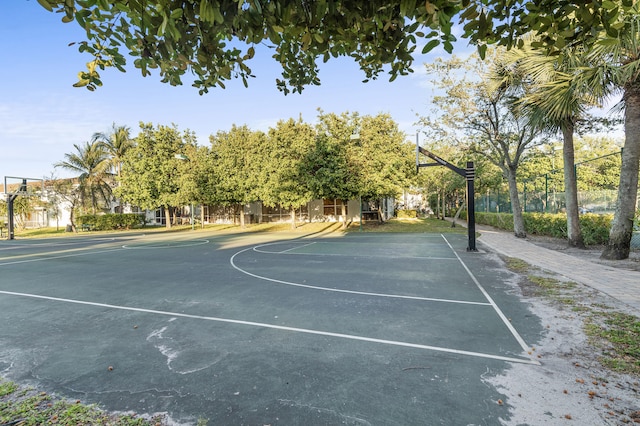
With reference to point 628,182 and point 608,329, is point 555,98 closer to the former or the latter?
point 628,182

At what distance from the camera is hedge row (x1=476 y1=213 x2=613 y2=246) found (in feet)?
40.5

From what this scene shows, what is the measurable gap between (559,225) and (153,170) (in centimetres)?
3073

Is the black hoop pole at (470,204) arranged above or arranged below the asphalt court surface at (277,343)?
above

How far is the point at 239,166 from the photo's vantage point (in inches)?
1110

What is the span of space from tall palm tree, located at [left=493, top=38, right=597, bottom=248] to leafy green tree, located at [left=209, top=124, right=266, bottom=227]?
1909 cm

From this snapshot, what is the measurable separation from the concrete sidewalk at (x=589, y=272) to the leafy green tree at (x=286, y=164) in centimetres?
1540

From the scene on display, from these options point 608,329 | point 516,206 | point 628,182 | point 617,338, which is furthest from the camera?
point 516,206

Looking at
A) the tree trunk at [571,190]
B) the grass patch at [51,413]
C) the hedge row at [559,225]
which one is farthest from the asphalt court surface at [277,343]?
the hedge row at [559,225]

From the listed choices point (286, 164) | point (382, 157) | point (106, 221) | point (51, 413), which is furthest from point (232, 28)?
point (106, 221)

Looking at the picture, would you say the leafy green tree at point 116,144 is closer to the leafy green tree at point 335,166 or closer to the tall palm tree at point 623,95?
the leafy green tree at point 335,166

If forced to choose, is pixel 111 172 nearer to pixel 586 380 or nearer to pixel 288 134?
pixel 288 134

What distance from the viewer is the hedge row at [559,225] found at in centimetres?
1236

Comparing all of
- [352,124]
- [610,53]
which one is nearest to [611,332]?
[610,53]

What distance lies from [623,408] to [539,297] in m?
3.75
